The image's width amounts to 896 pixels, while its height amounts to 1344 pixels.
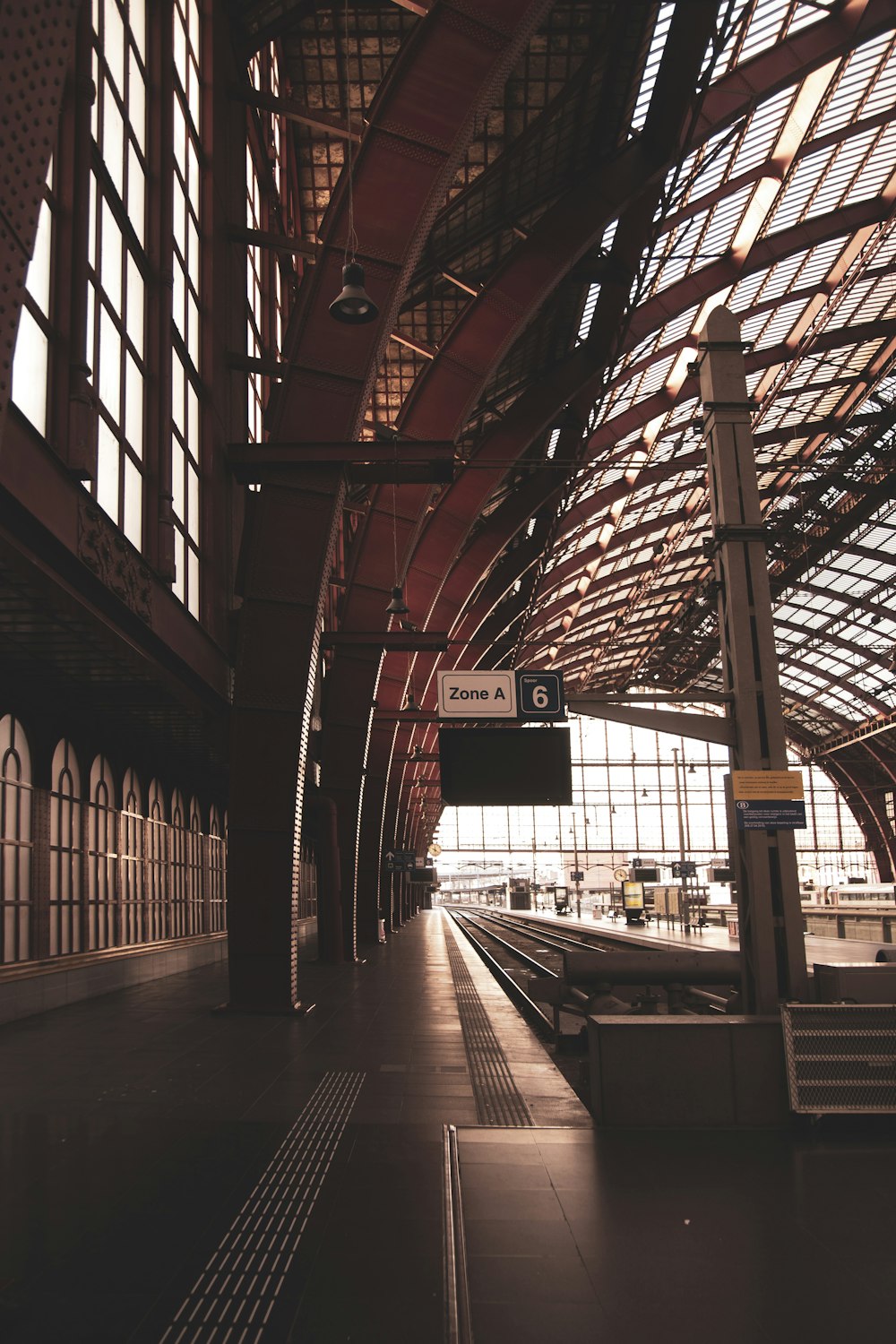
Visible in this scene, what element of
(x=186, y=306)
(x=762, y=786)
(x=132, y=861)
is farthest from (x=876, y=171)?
(x=132, y=861)

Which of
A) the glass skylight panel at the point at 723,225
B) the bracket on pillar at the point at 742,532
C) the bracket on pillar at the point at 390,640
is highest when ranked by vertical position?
the glass skylight panel at the point at 723,225

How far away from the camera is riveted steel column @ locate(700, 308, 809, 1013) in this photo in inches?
360

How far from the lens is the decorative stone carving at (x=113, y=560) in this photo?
9.33 metres

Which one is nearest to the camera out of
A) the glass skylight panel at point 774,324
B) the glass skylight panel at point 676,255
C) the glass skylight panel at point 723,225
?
the glass skylight panel at point 676,255

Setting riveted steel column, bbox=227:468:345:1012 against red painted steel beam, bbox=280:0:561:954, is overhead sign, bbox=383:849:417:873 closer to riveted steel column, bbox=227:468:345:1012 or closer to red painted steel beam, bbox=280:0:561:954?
riveted steel column, bbox=227:468:345:1012

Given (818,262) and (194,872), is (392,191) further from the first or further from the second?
(818,262)

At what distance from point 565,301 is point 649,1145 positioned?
71.8 ft

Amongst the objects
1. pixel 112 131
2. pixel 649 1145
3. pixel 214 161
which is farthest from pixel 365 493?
pixel 649 1145

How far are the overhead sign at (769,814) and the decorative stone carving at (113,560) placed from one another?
602cm

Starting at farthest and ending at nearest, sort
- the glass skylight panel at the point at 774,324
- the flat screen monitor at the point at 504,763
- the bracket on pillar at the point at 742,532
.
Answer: the glass skylight panel at the point at 774,324 → the flat screen monitor at the point at 504,763 → the bracket on pillar at the point at 742,532

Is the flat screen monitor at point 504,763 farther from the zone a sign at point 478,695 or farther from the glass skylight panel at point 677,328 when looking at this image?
the glass skylight panel at point 677,328

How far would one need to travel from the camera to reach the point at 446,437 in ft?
64.6

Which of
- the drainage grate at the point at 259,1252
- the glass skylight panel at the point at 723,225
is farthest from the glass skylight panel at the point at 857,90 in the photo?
the drainage grate at the point at 259,1252

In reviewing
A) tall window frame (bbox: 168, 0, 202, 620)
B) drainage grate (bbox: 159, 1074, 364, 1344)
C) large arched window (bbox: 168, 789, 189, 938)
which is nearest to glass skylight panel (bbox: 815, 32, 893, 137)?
tall window frame (bbox: 168, 0, 202, 620)
